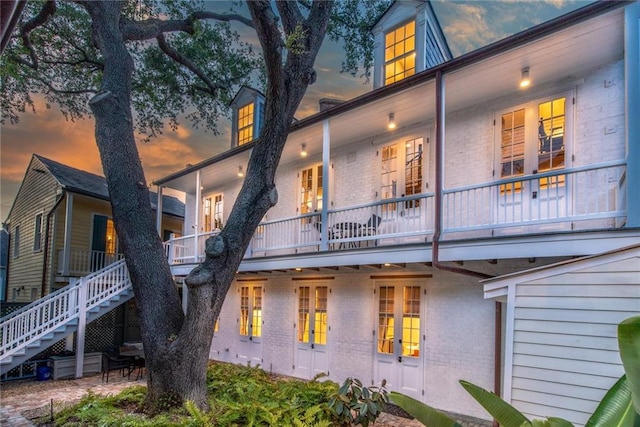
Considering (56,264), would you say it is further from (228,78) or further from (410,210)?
(410,210)

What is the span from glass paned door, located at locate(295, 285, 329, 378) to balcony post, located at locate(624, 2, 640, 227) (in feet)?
20.9

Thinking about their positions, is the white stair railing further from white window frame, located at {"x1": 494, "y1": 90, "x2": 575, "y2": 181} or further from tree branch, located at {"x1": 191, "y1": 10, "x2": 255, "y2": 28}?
white window frame, located at {"x1": 494, "y1": 90, "x2": 575, "y2": 181}

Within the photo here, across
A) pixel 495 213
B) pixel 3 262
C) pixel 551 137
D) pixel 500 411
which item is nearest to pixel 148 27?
pixel 495 213

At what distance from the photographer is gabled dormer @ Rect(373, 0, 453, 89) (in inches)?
367

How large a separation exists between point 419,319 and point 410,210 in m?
2.23

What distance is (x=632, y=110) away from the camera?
16.6ft

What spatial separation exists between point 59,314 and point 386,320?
8247 millimetres

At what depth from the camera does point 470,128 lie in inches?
309

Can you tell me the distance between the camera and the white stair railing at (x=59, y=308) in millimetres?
9414

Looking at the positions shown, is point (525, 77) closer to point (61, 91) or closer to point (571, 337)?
point (571, 337)

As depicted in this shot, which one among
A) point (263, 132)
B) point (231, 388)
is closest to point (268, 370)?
point (231, 388)

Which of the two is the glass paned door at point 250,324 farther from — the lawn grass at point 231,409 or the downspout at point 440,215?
the downspout at point 440,215

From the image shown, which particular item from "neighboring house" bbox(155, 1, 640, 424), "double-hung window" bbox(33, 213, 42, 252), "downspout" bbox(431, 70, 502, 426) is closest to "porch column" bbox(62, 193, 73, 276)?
"double-hung window" bbox(33, 213, 42, 252)

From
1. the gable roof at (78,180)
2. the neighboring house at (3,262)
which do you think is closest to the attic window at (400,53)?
the gable roof at (78,180)
